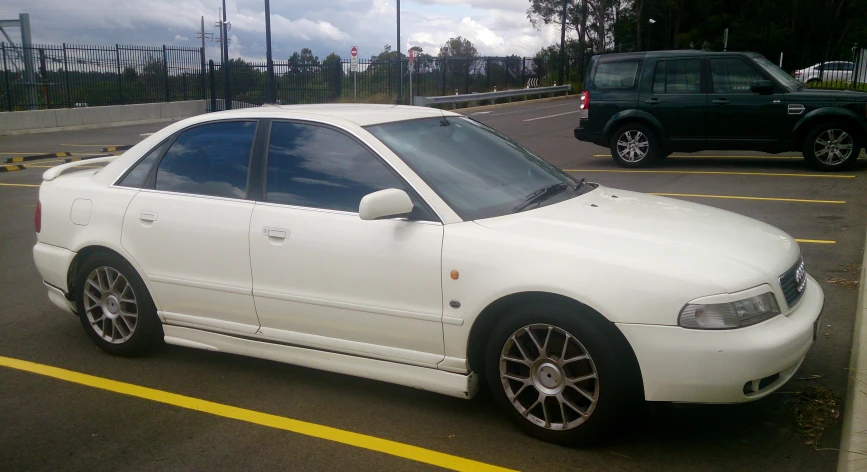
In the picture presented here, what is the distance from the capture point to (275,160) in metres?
4.73

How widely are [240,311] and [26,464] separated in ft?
4.28

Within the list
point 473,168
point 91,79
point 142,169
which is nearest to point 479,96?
point 91,79

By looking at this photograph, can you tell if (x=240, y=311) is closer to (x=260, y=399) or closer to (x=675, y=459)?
(x=260, y=399)

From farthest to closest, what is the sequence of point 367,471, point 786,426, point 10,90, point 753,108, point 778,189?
point 10,90, point 753,108, point 778,189, point 786,426, point 367,471

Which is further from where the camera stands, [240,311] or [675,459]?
[240,311]

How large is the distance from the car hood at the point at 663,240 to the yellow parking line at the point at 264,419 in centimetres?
108

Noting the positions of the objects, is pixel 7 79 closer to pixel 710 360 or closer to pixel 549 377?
pixel 549 377

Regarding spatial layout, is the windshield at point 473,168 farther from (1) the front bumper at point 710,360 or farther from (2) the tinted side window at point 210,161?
(1) the front bumper at point 710,360

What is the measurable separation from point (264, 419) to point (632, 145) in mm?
10887

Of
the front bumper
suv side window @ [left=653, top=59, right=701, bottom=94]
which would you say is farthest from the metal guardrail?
the front bumper

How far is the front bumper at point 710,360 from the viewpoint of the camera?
11.5 feet

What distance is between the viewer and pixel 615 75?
14.0 m

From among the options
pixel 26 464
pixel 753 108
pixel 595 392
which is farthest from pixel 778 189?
pixel 26 464

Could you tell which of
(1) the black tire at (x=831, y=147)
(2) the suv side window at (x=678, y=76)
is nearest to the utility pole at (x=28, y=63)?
(2) the suv side window at (x=678, y=76)
